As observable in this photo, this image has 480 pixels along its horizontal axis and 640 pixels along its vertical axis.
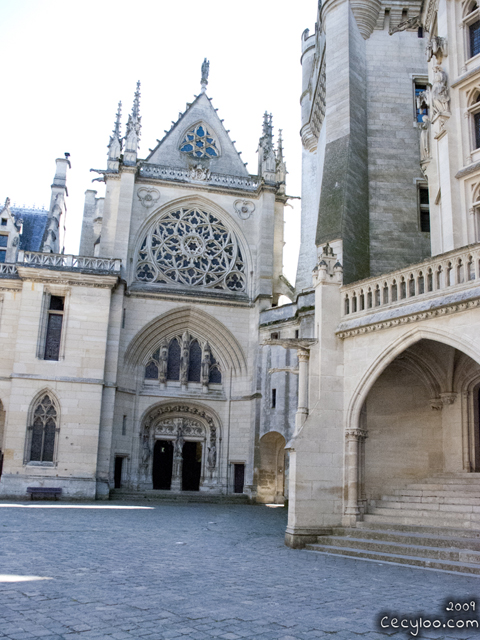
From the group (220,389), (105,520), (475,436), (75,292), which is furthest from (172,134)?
(475,436)

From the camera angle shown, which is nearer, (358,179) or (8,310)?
(358,179)

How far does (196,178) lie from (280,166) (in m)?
3.93

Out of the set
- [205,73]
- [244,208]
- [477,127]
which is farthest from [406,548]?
[205,73]

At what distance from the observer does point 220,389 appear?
2472 cm

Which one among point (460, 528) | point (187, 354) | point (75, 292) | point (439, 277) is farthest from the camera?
point (187, 354)

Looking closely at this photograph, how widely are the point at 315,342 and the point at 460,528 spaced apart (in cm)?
392

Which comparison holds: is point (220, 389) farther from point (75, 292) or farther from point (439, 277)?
point (439, 277)

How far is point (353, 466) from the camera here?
34.9 feet

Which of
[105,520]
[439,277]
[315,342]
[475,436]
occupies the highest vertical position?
[439,277]

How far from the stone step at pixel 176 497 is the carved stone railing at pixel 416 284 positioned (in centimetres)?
1294

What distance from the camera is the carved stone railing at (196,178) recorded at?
25839 millimetres

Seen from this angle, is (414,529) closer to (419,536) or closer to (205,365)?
(419,536)

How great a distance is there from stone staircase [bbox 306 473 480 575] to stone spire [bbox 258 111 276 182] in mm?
17570

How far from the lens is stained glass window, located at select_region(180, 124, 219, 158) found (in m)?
27.3
